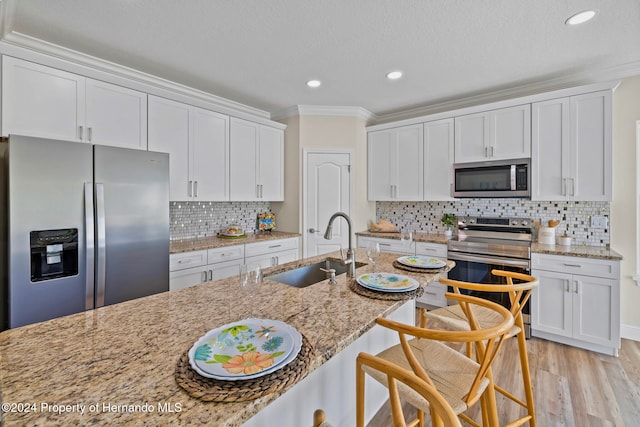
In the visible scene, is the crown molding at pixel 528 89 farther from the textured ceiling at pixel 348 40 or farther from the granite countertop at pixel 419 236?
the granite countertop at pixel 419 236

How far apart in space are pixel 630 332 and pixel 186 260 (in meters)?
4.28

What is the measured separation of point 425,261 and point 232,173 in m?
2.44

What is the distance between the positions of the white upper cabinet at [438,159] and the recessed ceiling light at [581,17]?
1.45 meters

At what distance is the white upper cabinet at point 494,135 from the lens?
3.01m

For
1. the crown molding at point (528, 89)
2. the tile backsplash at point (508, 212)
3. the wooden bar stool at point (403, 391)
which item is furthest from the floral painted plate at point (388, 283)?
the crown molding at point (528, 89)

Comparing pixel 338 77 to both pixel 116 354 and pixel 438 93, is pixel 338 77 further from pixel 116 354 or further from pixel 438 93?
pixel 116 354

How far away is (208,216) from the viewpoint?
3.58m

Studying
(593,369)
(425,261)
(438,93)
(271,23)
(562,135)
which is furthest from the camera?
(438,93)

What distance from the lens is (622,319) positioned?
2.81m

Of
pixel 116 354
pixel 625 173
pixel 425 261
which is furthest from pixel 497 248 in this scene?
pixel 116 354

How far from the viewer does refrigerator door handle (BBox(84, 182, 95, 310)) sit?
197 cm

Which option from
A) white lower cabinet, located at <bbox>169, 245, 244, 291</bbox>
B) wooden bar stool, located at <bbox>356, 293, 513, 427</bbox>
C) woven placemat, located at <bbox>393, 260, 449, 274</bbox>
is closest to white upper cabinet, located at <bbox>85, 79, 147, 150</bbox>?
white lower cabinet, located at <bbox>169, 245, 244, 291</bbox>

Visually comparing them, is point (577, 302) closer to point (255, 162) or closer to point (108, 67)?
point (255, 162)

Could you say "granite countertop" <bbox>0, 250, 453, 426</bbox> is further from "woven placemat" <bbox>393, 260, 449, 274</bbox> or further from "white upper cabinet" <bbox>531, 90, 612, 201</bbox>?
"white upper cabinet" <bbox>531, 90, 612, 201</bbox>
